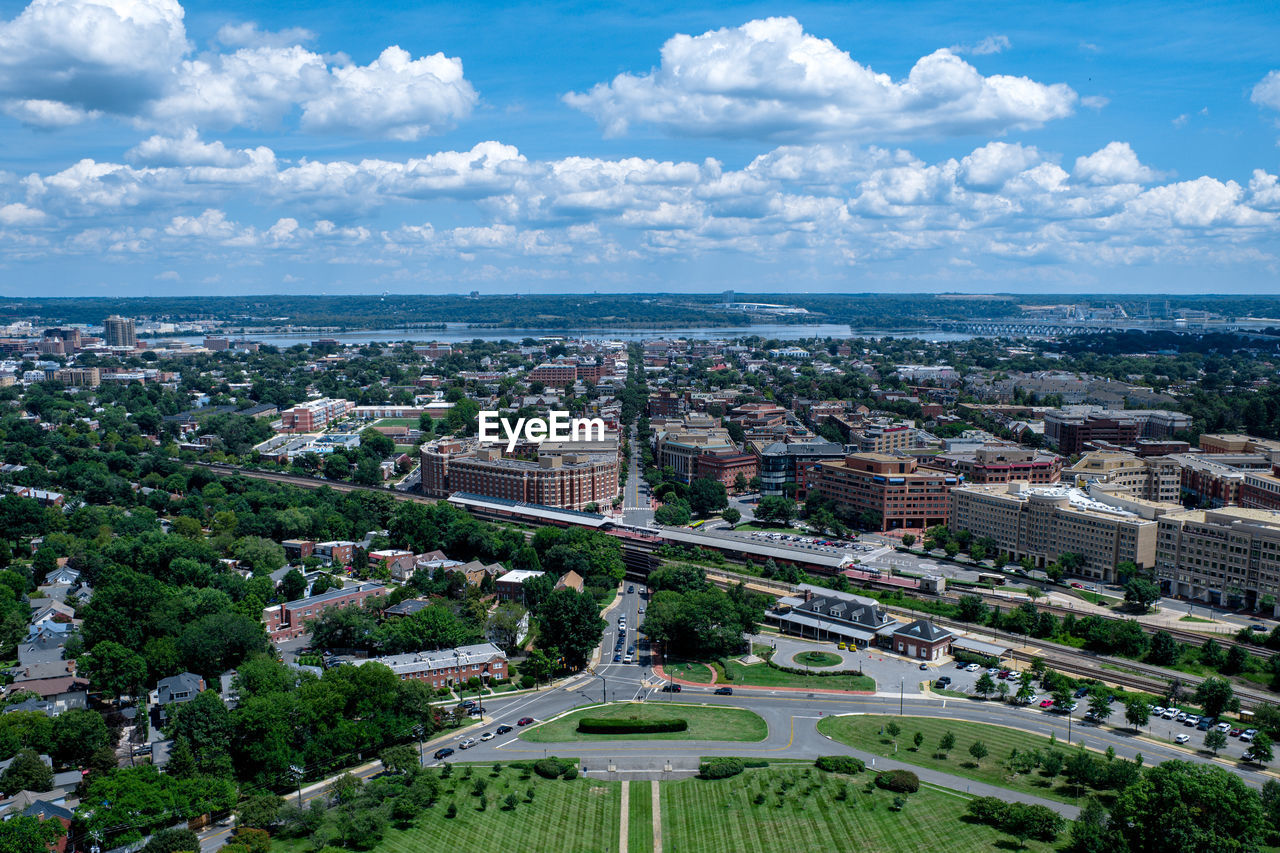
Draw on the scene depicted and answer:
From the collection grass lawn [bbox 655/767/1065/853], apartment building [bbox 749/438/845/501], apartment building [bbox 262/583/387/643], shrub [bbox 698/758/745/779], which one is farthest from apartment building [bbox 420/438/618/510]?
grass lawn [bbox 655/767/1065/853]

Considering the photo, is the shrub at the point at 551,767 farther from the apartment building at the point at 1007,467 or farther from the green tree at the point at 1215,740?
the apartment building at the point at 1007,467

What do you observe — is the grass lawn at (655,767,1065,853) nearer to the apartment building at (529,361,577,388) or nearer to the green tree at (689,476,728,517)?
the green tree at (689,476,728,517)

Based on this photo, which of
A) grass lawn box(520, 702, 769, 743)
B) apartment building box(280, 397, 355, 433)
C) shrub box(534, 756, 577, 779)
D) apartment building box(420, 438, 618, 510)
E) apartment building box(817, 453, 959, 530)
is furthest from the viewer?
apartment building box(280, 397, 355, 433)

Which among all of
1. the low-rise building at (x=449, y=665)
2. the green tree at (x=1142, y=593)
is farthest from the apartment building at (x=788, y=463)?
the low-rise building at (x=449, y=665)

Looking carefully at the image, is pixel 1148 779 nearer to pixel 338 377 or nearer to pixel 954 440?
pixel 954 440

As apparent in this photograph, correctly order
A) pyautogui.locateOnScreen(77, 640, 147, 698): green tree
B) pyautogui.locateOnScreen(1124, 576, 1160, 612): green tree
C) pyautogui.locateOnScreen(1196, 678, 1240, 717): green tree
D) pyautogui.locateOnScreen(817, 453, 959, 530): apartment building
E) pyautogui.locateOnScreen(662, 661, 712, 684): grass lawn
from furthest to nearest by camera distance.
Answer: pyautogui.locateOnScreen(817, 453, 959, 530): apartment building < pyautogui.locateOnScreen(1124, 576, 1160, 612): green tree < pyautogui.locateOnScreen(662, 661, 712, 684): grass lawn < pyautogui.locateOnScreen(77, 640, 147, 698): green tree < pyautogui.locateOnScreen(1196, 678, 1240, 717): green tree

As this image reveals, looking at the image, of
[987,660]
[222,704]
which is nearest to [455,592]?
[222,704]

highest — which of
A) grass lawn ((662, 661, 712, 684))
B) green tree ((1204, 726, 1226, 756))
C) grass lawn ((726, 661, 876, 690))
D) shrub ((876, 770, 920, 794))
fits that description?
green tree ((1204, 726, 1226, 756))
